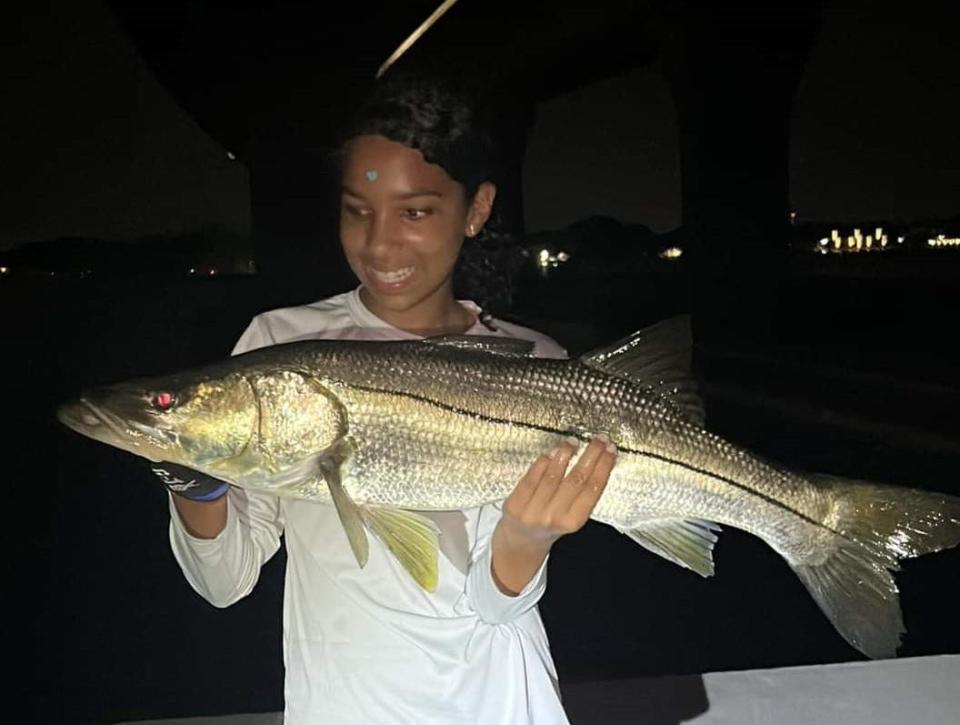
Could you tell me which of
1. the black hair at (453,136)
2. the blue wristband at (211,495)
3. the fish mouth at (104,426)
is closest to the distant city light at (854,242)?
the black hair at (453,136)

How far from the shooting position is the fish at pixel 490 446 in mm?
1122

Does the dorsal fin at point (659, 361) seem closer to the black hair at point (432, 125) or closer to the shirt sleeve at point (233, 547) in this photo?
the black hair at point (432, 125)

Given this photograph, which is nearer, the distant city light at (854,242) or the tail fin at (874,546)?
the tail fin at (874,546)

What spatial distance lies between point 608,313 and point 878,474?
50.2 inches

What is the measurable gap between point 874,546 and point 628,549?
2.15 m

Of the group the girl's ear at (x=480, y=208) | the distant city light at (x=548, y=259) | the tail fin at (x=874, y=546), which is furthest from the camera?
the distant city light at (x=548, y=259)

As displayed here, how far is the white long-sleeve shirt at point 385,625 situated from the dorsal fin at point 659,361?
0.32 m

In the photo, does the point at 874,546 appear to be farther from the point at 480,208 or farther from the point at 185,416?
the point at 185,416

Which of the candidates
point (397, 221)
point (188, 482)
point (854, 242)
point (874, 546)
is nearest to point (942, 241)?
point (854, 242)

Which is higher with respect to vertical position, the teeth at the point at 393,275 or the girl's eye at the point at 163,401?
the teeth at the point at 393,275

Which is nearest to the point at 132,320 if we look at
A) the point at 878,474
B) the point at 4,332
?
the point at 4,332

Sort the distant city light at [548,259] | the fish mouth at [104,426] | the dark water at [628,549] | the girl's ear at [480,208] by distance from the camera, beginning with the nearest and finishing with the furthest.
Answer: the fish mouth at [104,426] → the girl's ear at [480,208] → the distant city light at [548,259] → the dark water at [628,549]

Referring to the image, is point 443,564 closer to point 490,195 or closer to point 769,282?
point 490,195

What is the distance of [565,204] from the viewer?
2.69m
